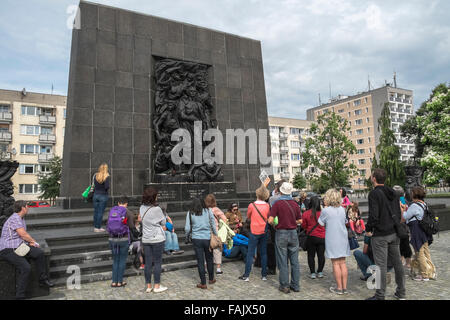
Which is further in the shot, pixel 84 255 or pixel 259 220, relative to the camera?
pixel 84 255

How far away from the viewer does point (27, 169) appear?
4266 centimetres

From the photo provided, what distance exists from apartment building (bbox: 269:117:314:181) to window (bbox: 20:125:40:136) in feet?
141

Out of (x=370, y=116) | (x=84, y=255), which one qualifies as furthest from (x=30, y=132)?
(x=370, y=116)

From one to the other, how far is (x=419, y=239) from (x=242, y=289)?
3.92 m

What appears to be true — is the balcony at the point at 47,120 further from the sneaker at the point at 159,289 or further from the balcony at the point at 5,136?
the sneaker at the point at 159,289

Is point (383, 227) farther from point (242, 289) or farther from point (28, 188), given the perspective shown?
point (28, 188)

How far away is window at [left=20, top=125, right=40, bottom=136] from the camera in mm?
43172

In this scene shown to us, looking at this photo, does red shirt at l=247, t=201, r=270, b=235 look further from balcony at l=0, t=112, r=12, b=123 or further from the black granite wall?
balcony at l=0, t=112, r=12, b=123

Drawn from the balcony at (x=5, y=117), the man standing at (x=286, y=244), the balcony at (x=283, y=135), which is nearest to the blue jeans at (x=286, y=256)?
the man standing at (x=286, y=244)

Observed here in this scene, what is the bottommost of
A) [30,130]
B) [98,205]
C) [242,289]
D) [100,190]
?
[242,289]

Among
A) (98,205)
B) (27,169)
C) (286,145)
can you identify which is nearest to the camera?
(98,205)
